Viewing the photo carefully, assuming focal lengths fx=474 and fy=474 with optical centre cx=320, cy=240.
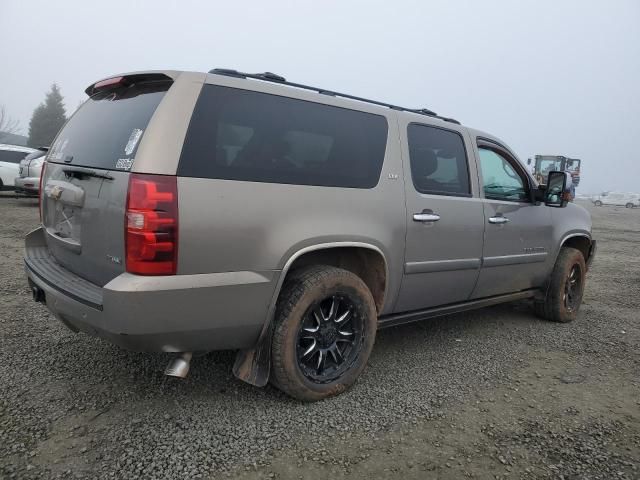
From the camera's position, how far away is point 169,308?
87.7 inches

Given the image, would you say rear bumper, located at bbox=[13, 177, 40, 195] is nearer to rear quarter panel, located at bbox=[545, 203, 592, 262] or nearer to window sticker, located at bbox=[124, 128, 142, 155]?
window sticker, located at bbox=[124, 128, 142, 155]

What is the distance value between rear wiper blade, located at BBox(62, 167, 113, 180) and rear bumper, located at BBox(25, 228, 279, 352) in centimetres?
53

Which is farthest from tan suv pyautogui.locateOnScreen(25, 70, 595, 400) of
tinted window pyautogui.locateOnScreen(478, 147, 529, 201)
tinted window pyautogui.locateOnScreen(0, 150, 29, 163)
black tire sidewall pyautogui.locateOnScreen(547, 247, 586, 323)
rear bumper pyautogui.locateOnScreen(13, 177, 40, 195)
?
tinted window pyautogui.locateOnScreen(0, 150, 29, 163)

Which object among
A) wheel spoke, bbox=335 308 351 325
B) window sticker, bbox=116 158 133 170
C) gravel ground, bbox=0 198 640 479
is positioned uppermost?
window sticker, bbox=116 158 133 170

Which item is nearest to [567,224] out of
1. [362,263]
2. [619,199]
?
[362,263]

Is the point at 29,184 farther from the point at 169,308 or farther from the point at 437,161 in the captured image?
the point at 169,308

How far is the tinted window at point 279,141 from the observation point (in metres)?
2.36

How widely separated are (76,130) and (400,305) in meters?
2.42

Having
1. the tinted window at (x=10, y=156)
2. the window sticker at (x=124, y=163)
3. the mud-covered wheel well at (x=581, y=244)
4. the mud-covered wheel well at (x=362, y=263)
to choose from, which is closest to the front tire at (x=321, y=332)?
the mud-covered wheel well at (x=362, y=263)

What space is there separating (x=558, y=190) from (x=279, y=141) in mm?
2881

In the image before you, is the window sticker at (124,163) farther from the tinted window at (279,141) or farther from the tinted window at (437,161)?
the tinted window at (437,161)

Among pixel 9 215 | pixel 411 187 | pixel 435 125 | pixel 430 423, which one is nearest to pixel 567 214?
pixel 435 125

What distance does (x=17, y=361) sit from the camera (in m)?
3.11

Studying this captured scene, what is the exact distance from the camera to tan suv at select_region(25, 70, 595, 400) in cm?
222
